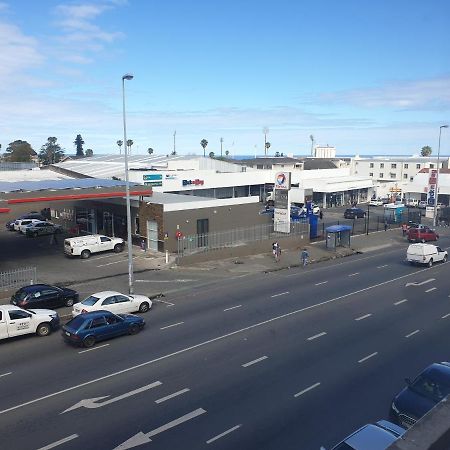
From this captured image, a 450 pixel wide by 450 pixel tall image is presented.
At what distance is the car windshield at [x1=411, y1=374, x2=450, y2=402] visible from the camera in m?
12.5

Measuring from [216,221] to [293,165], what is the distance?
177 feet

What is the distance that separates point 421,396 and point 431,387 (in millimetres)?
416

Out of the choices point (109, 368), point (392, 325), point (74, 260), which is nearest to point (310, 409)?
point (109, 368)

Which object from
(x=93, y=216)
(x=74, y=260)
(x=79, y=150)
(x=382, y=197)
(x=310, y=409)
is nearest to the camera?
(x=310, y=409)

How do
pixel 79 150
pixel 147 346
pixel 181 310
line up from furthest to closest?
pixel 79 150, pixel 181 310, pixel 147 346

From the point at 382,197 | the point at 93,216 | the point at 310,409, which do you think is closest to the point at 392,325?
the point at 310,409

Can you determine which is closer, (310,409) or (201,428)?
(201,428)

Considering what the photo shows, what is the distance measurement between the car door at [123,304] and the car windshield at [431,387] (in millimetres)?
13305

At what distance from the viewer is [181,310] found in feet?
77.8

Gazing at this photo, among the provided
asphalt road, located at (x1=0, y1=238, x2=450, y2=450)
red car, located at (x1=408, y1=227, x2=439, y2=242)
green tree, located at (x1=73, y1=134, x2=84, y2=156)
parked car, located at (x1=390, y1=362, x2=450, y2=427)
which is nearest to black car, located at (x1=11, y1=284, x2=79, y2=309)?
asphalt road, located at (x1=0, y1=238, x2=450, y2=450)

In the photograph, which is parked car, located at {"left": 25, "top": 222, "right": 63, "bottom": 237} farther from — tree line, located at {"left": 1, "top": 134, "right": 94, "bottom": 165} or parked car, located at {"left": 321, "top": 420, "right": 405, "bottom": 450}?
tree line, located at {"left": 1, "top": 134, "right": 94, "bottom": 165}

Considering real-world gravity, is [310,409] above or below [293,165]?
below

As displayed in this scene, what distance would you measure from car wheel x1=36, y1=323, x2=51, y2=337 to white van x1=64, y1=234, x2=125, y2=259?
50.4 ft

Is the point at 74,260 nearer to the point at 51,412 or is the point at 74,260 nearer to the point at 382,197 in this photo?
the point at 51,412
